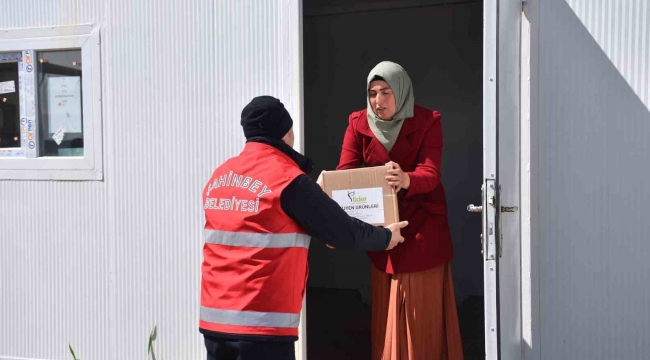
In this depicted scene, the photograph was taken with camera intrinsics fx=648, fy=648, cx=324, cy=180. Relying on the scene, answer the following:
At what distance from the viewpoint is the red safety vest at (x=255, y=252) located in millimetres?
2229

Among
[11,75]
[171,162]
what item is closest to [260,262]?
[171,162]

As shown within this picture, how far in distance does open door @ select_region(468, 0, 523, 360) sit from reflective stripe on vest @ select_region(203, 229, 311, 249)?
76 cm

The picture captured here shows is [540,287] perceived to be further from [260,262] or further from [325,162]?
[325,162]

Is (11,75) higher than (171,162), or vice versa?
(11,75)

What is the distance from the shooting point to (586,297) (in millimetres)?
2996

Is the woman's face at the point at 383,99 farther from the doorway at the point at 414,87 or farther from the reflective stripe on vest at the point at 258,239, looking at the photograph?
the doorway at the point at 414,87

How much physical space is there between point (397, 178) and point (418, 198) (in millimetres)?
283

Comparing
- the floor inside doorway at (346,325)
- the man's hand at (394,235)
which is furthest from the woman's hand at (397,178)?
the floor inside doorway at (346,325)

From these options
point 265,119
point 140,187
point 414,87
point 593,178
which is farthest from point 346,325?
point 265,119

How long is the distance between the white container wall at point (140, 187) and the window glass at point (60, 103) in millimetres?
198

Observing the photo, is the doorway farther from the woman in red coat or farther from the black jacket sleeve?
the black jacket sleeve

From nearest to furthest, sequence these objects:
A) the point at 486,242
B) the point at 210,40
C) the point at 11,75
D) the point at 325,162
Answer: the point at 486,242 < the point at 210,40 < the point at 11,75 < the point at 325,162

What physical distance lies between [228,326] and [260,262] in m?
0.25

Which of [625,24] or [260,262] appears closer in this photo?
[260,262]
